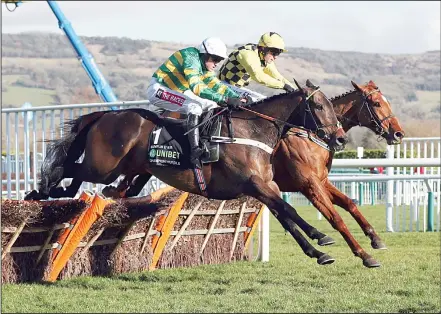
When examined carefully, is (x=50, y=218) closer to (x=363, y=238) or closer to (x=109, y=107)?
(x=109, y=107)

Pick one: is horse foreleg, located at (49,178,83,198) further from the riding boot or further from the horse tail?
the riding boot

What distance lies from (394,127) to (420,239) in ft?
11.1

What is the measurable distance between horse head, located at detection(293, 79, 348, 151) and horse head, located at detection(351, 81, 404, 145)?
136cm

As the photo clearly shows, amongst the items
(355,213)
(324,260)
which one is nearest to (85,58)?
(355,213)

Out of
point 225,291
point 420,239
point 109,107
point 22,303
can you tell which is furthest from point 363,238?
point 22,303

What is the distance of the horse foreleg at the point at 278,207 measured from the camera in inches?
287

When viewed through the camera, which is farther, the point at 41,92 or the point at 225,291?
the point at 41,92

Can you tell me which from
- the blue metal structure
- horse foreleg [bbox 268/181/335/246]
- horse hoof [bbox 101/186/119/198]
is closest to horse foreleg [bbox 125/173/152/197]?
horse hoof [bbox 101/186/119/198]

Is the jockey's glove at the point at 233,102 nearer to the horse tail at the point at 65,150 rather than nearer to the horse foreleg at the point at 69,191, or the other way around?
the horse tail at the point at 65,150

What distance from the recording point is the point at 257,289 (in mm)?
7547

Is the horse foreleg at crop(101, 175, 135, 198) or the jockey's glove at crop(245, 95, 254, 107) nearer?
the jockey's glove at crop(245, 95, 254, 107)

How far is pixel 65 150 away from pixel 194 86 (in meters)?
1.30

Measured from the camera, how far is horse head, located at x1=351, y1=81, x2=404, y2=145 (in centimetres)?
907

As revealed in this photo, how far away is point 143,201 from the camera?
8203mm
